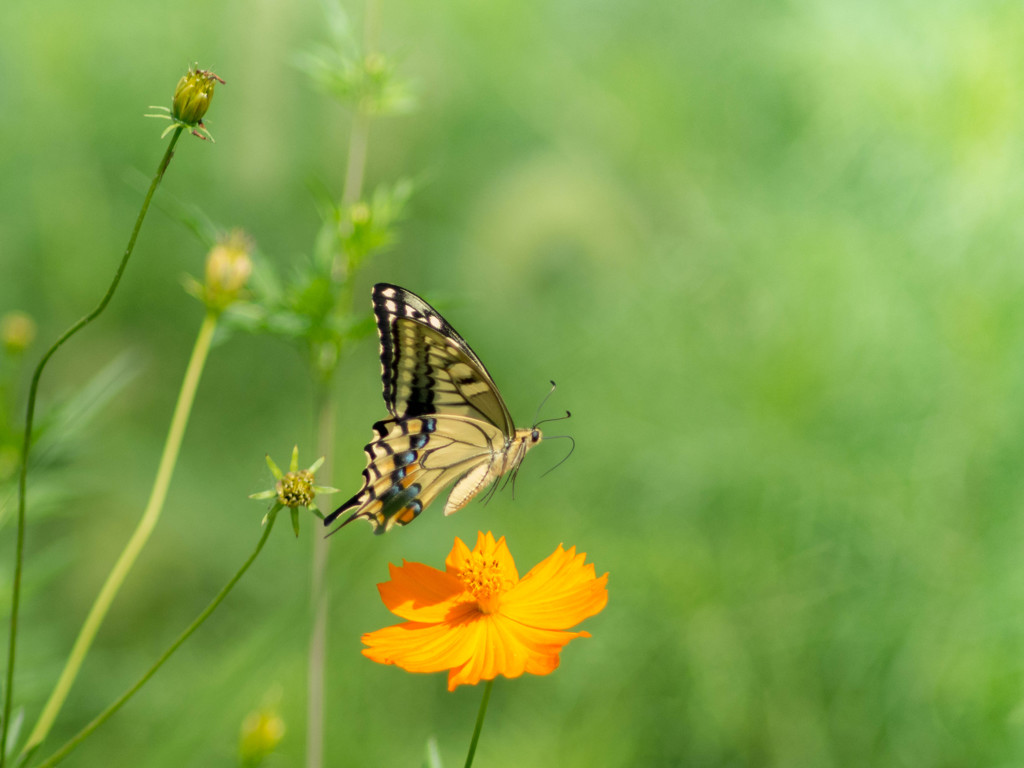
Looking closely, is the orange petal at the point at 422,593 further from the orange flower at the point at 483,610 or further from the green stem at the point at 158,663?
the green stem at the point at 158,663

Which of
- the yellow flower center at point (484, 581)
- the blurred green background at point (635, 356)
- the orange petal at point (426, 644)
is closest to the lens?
the orange petal at point (426, 644)

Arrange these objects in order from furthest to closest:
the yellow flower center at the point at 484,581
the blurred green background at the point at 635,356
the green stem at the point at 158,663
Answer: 1. the blurred green background at the point at 635,356
2. the yellow flower center at the point at 484,581
3. the green stem at the point at 158,663

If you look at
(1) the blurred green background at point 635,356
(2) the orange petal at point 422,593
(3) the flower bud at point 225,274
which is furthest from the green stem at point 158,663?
(1) the blurred green background at point 635,356

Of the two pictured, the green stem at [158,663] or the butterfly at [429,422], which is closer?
the green stem at [158,663]

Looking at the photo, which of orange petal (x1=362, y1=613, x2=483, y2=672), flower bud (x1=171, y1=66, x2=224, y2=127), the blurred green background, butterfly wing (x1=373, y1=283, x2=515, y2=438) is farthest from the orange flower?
the blurred green background

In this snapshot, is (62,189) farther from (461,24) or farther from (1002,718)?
(1002,718)
